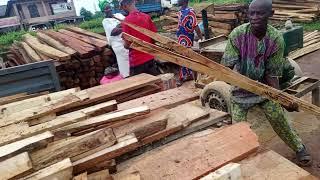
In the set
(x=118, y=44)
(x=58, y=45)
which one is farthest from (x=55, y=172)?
(x=58, y=45)

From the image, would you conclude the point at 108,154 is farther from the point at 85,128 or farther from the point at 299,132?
the point at 299,132

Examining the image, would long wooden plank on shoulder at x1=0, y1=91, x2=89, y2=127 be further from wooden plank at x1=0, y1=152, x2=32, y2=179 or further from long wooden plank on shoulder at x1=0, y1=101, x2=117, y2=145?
wooden plank at x1=0, y1=152, x2=32, y2=179

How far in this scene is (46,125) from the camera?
7.04ft

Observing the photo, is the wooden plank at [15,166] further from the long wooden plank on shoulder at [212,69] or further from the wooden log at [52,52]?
the wooden log at [52,52]

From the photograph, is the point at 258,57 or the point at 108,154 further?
the point at 258,57

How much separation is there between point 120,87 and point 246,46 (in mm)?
1501

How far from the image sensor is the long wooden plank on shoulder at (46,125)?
6.57ft

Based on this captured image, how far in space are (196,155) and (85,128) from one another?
2.37 ft

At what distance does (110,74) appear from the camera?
20.0ft

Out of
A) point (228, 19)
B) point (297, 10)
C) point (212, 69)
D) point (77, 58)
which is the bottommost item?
point (297, 10)

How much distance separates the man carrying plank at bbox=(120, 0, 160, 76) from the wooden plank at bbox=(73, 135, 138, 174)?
3616mm

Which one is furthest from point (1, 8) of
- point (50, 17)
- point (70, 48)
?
point (70, 48)

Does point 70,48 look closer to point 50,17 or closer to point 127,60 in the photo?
point 127,60

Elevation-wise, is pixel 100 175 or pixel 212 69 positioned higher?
pixel 212 69
